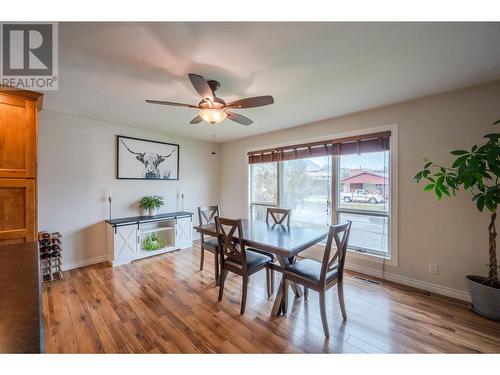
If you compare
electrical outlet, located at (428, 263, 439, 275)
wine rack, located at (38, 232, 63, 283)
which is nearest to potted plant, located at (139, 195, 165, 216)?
wine rack, located at (38, 232, 63, 283)

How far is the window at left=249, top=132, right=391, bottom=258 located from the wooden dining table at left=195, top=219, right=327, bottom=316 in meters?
1.10

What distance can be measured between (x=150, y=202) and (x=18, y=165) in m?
1.88

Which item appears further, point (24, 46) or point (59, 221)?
point (59, 221)

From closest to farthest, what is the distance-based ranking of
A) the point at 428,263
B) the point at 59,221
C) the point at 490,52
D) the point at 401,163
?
1. the point at 490,52
2. the point at 428,263
3. the point at 401,163
4. the point at 59,221

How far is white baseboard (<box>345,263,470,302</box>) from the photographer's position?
2.38m

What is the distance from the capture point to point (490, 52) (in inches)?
66.9

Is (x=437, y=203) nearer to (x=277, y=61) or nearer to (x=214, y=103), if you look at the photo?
(x=277, y=61)

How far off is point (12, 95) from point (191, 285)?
2877 millimetres

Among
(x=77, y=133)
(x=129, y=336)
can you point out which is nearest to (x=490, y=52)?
(x=129, y=336)

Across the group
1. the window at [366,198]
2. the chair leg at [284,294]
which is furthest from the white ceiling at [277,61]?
the chair leg at [284,294]

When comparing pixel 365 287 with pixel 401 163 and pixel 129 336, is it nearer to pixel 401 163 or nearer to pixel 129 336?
pixel 401 163

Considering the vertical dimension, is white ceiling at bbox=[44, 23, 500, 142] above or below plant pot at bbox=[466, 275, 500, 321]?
above

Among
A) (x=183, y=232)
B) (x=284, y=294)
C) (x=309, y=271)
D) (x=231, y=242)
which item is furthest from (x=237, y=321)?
(x=183, y=232)

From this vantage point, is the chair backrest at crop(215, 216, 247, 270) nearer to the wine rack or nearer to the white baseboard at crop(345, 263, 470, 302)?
the white baseboard at crop(345, 263, 470, 302)
